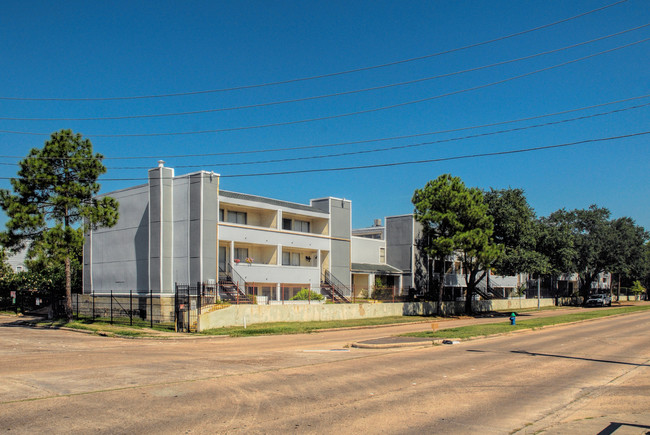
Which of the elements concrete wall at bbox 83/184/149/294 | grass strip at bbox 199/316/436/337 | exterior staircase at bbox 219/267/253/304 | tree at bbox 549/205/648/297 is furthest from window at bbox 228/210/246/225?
tree at bbox 549/205/648/297

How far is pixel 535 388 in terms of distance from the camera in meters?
12.7

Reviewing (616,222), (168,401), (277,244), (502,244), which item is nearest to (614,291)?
(616,222)

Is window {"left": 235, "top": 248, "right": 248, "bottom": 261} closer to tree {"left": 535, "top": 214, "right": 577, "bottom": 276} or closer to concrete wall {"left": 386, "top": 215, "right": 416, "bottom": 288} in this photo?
concrete wall {"left": 386, "top": 215, "right": 416, "bottom": 288}

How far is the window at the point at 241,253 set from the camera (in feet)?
143

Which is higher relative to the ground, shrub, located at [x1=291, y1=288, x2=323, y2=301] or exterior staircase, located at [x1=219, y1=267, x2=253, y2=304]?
exterior staircase, located at [x1=219, y1=267, x2=253, y2=304]

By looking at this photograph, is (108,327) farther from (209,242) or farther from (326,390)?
(326,390)

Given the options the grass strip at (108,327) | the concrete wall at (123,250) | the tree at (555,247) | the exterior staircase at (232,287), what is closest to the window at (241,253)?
the exterior staircase at (232,287)

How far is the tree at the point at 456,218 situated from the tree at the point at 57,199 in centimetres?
2525

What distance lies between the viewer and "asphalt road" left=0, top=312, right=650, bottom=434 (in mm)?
9141

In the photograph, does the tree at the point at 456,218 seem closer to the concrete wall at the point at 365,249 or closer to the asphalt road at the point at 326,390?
the concrete wall at the point at 365,249

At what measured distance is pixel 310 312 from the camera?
125 feet

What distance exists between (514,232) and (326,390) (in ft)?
139

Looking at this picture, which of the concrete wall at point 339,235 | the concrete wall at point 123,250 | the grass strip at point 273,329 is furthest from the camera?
the concrete wall at point 339,235

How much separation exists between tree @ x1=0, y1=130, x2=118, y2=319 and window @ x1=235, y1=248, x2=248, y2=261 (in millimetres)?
10594
